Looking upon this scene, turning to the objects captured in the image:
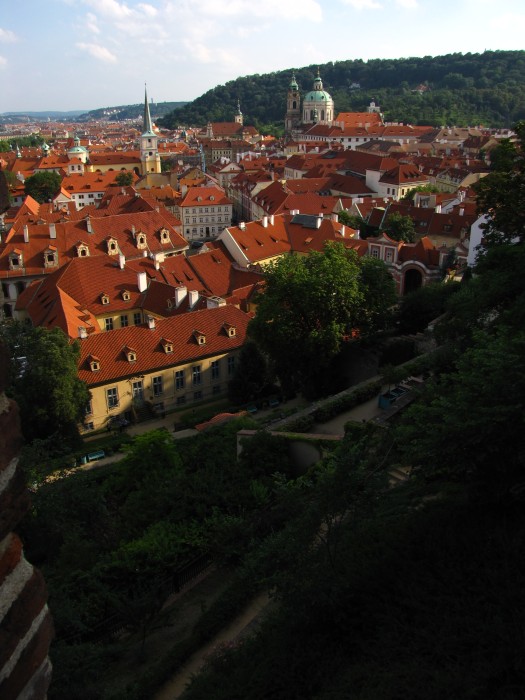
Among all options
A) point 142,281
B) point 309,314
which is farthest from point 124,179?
point 309,314

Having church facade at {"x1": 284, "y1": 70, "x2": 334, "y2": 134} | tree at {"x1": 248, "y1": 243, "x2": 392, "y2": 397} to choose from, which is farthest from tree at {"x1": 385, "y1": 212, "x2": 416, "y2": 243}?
church facade at {"x1": 284, "y1": 70, "x2": 334, "y2": 134}

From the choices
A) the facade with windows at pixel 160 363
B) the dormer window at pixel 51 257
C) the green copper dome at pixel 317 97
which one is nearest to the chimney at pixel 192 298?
the facade with windows at pixel 160 363

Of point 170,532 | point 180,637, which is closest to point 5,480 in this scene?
point 180,637

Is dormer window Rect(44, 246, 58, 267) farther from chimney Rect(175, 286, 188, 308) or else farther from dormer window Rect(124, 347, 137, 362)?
dormer window Rect(124, 347, 137, 362)

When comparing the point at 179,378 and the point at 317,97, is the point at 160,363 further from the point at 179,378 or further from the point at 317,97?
the point at 317,97

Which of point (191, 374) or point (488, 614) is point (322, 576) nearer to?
point (488, 614)

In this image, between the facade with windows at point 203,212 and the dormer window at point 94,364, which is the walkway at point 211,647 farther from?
the facade with windows at point 203,212

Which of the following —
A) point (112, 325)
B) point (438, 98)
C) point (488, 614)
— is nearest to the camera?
point (488, 614)
